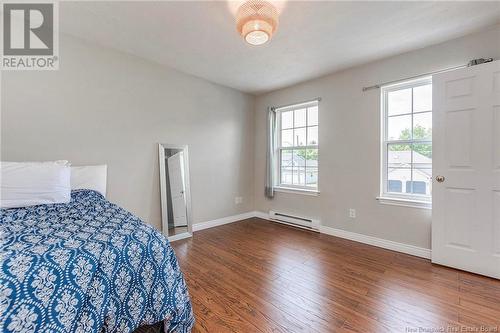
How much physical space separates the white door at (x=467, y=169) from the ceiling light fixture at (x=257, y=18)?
2001mm

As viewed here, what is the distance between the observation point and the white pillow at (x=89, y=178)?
2311 millimetres

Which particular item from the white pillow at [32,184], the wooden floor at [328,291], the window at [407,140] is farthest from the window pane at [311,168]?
the white pillow at [32,184]

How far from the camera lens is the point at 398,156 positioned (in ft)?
9.33

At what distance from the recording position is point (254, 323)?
1.50 m

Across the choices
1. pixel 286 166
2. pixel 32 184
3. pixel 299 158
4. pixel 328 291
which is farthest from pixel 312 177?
pixel 32 184

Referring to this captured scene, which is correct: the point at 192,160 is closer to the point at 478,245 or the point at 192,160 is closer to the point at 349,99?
the point at 349,99

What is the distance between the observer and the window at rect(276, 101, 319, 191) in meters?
3.72

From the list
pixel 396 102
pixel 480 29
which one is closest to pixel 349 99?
pixel 396 102

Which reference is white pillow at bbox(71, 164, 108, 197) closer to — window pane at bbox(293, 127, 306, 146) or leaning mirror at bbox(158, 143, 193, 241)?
leaning mirror at bbox(158, 143, 193, 241)

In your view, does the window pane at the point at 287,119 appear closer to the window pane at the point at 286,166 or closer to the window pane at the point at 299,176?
the window pane at the point at 286,166

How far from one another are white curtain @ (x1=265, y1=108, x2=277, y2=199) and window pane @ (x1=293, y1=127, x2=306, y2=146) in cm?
41

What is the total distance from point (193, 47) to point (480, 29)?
306 cm

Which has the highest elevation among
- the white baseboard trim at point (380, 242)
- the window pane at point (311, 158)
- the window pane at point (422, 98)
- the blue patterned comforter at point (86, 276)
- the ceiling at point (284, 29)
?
the ceiling at point (284, 29)

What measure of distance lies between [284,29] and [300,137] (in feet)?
6.45
